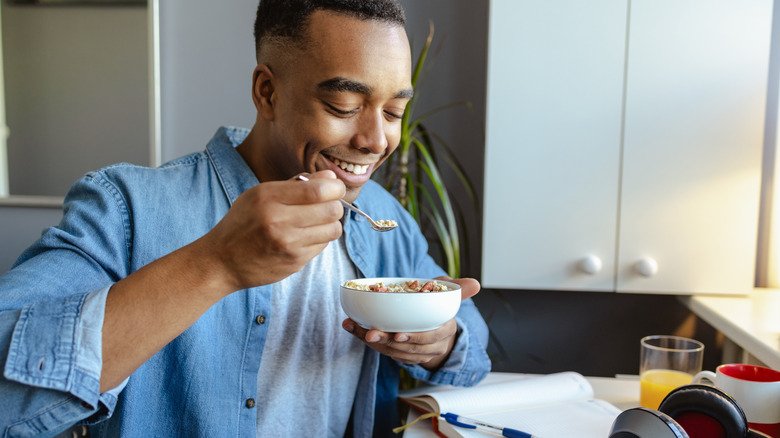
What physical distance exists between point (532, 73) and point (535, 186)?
0.88 feet

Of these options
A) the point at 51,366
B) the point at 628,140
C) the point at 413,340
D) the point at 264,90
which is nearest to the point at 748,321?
the point at 628,140

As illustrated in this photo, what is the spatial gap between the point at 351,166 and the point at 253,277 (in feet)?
1.19

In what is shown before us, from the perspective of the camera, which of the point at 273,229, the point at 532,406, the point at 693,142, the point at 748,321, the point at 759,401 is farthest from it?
the point at 693,142

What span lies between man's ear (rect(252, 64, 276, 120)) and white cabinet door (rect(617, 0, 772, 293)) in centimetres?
90

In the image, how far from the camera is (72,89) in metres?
2.08

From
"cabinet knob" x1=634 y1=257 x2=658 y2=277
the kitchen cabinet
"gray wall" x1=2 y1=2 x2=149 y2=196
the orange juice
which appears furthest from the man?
"gray wall" x1=2 y1=2 x2=149 y2=196

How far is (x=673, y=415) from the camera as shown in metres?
0.85

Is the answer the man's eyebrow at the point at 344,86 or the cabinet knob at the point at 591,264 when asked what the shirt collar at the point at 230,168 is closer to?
the man's eyebrow at the point at 344,86

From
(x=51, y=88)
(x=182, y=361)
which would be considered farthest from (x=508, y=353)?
(x=51, y=88)

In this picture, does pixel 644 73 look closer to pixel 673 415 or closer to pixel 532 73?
pixel 532 73

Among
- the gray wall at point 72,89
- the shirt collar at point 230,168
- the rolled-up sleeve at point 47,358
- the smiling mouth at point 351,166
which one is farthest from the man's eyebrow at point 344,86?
the gray wall at point 72,89

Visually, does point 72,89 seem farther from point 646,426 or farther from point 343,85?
point 646,426

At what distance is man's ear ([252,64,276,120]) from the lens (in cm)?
111

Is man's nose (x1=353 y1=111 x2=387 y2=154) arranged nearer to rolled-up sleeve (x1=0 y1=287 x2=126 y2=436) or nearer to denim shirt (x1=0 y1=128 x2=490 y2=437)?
denim shirt (x1=0 y1=128 x2=490 y2=437)
